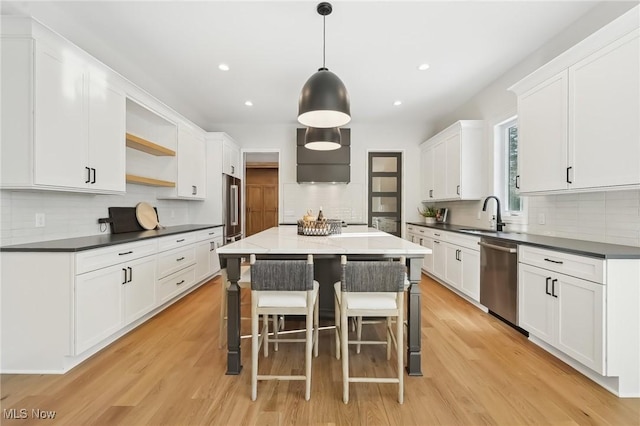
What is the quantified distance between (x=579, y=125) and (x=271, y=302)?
2699mm

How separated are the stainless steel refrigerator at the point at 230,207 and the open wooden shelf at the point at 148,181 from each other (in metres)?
1.13

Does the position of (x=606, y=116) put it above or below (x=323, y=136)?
below

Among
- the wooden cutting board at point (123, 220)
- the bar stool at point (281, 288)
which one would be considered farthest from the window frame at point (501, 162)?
the wooden cutting board at point (123, 220)

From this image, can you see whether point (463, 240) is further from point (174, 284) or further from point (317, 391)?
point (174, 284)

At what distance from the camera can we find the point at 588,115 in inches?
87.4

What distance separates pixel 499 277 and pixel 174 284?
3650 mm

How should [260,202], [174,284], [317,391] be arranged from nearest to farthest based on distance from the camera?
[317,391] < [174,284] < [260,202]

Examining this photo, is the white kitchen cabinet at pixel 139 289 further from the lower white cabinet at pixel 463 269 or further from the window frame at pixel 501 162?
the window frame at pixel 501 162

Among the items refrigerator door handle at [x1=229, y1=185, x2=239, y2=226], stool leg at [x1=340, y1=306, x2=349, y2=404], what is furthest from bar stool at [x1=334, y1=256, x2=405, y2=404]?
refrigerator door handle at [x1=229, y1=185, x2=239, y2=226]

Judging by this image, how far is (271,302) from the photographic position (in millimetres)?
1857

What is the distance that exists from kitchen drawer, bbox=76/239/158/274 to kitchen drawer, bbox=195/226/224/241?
120 centimetres

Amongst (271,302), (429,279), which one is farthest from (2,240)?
(429,279)

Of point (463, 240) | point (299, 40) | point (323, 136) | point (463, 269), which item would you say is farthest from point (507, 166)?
point (299, 40)

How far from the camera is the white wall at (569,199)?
2.30 metres
